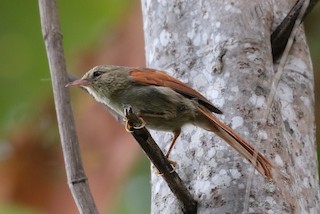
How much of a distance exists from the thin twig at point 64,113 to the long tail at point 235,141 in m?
0.53

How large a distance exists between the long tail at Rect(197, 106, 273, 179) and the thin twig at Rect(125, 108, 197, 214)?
0.27 metres

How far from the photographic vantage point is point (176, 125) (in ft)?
12.0

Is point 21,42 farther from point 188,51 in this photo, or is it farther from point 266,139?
point 266,139

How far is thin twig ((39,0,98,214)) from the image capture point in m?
3.55

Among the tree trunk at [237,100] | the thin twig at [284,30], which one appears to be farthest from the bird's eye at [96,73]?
the thin twig at [284,30]

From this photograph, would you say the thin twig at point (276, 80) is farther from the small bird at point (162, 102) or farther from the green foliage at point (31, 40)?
the green foliage at point (31, 40)

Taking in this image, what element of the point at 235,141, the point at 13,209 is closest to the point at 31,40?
the point at 13,209

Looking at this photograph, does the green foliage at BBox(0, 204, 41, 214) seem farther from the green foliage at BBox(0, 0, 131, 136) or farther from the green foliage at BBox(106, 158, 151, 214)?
the green foliage at BBox(106, 158, 151, 214)

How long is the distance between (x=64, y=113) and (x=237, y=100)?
28.8 inches

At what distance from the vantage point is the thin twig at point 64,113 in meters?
3.55

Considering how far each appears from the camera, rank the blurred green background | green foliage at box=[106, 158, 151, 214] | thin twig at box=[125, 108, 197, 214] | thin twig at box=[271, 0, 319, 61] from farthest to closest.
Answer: green foliage at box=[106, 158, 151, 214] → the blurred green background → thin twig at box=[271, 0, 319, 61] → thin twig at box=[125, 108, 197, 214]

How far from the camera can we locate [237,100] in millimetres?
3668

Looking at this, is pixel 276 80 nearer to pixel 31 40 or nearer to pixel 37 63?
pixel 37 63

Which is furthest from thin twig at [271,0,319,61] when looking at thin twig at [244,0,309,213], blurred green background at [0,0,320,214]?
blurred green background at [0,0,320,214]
